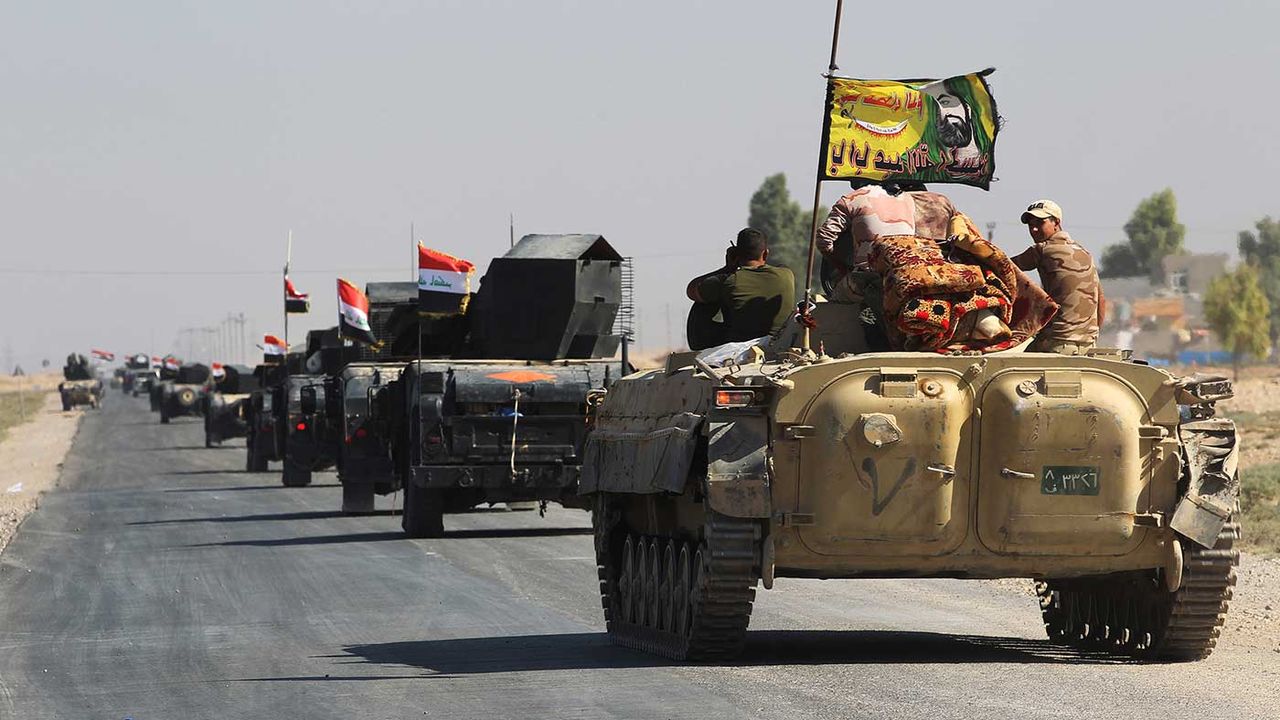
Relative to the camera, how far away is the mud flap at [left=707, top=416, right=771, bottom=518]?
1116cm

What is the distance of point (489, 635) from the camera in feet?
46.9

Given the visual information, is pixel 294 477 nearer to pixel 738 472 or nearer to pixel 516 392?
pixel 516 392

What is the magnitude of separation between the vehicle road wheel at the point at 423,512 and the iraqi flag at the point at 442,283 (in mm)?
3384

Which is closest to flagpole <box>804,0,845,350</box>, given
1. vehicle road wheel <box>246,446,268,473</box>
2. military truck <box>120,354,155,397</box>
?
vehicle road wheel <box>246,446,268,473</box>

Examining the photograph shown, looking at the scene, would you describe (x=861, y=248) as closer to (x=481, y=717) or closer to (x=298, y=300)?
(x=481, y=717)

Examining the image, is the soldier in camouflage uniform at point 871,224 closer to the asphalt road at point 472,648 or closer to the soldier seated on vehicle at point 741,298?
the soldier seated on vehicle at point 741,298

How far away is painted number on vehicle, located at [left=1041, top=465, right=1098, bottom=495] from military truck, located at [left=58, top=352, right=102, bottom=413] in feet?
354

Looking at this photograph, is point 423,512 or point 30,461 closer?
point 423,512

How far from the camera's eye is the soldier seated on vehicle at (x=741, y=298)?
13.8m

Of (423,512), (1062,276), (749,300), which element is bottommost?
(423,512)

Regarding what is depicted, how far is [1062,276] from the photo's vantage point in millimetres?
12445

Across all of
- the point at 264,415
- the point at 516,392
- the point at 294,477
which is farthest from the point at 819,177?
the point at 264,415

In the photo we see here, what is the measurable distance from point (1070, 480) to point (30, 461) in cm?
5138

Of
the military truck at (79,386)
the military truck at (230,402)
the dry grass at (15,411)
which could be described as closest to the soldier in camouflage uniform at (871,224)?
the military truck at (230,402)
